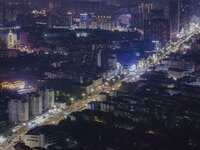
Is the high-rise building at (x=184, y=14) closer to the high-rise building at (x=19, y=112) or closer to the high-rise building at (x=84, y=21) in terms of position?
the high-rise building at (x=84, y=21)

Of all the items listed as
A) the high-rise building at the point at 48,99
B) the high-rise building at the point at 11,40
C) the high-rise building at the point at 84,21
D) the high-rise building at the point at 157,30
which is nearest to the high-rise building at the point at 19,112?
the high-rise building at the point at 48,99

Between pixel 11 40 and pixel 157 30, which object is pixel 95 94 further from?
pixel 157 30

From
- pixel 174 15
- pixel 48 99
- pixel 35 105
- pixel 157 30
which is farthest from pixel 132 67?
pixel 174 15

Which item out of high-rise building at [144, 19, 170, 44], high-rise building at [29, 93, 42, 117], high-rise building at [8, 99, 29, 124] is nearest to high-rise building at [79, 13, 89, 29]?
high-rise building at [144, 19, 170, 44]

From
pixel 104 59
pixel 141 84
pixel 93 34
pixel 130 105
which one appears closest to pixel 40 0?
pixel 93 34

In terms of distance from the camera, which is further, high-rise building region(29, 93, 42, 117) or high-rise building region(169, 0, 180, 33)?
high-rise building region(169, 0, 180, 33)

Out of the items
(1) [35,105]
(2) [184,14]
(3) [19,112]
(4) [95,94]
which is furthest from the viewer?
(2) [184,14]

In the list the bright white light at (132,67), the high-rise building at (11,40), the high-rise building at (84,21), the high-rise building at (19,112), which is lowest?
the high-rise building at (19,112)

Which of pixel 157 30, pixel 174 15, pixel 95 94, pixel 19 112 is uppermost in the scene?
pixel 174 15

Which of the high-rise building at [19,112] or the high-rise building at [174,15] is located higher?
the high-rise building at [174,15]

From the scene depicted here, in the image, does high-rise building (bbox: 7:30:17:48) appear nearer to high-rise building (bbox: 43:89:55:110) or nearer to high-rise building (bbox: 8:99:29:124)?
high-rise building (bbox: 43:89:55:110)
